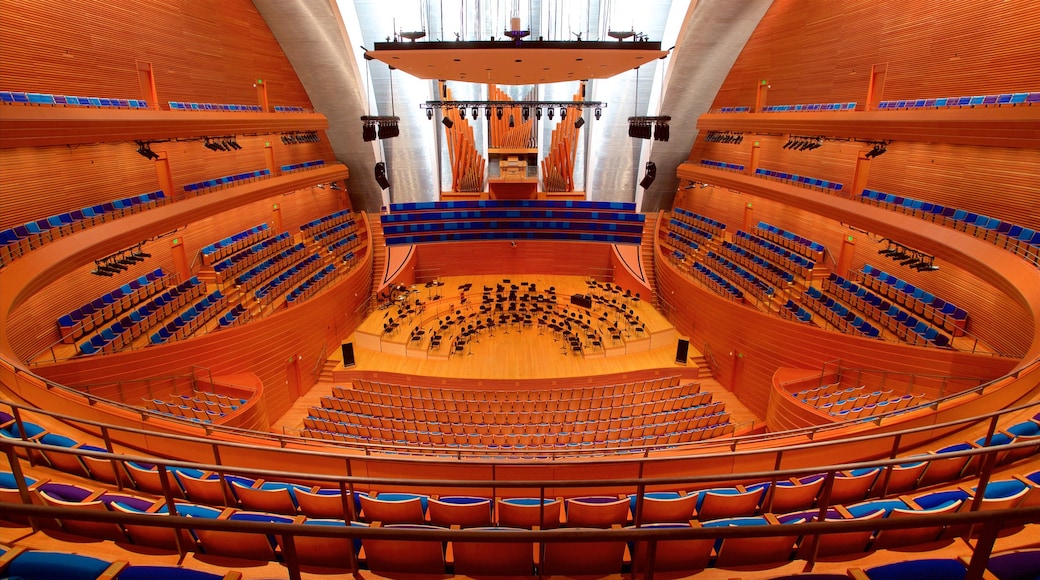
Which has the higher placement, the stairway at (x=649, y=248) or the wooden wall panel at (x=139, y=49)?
the wooden wall panel at (x=139, y=49)

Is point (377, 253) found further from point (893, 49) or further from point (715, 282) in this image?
point (893, 49)

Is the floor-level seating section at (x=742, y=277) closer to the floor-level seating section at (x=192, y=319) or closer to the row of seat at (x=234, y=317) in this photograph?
the row of seat at (x=234, y=317)

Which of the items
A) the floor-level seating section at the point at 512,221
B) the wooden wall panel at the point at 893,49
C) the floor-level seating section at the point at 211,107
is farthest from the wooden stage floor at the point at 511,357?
the wooden wall panel at the point at 893,49

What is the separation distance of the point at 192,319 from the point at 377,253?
22.8ft

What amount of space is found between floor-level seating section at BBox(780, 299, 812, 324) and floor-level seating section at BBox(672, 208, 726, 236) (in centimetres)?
461

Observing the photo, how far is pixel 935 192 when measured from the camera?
9188 mm

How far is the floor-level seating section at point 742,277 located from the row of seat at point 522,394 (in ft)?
7.65

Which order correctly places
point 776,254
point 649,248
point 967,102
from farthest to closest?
point 649,248
point 776,254
point 967,102

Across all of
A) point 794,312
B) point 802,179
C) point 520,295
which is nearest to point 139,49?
point 520,295

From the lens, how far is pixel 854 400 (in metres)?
7.43

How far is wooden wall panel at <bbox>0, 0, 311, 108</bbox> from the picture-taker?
26.1 feet

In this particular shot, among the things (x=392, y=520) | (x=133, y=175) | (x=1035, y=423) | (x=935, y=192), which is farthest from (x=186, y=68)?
(x=935, y=192)

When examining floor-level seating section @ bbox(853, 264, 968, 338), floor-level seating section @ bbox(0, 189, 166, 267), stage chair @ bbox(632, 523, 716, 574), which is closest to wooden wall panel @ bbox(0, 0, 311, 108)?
floor-level seating section @ bbox(0, 189, 166, 267)

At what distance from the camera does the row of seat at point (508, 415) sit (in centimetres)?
860
